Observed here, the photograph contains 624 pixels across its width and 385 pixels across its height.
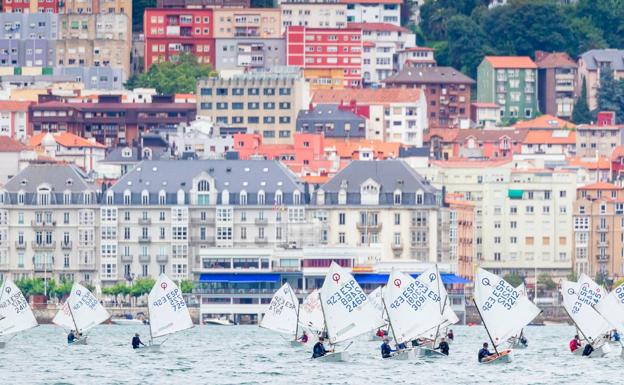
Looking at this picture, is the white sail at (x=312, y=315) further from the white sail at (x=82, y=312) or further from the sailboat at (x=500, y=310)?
the sailboat at (x=500, y=310)


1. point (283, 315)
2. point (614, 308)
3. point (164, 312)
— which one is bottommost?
point (283, 315)

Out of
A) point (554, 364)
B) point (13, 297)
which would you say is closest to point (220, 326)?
point (13, 297)

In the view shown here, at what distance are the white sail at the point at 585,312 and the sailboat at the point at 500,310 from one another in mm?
7576

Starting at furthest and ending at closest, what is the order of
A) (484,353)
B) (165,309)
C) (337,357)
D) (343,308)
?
(165,309) < (337,357) < (484,353) < (343,308)

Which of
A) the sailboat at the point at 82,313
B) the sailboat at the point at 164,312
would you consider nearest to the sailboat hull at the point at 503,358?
the sailboat at the point at 164,312

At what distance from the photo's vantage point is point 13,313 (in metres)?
155

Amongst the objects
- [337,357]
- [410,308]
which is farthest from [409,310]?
[337,357]

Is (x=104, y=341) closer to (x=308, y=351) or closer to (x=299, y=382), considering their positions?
(x=308, y=351)

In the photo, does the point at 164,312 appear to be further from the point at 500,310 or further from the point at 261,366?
the point at 500,310

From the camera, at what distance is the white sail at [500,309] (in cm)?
13625

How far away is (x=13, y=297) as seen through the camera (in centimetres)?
15475

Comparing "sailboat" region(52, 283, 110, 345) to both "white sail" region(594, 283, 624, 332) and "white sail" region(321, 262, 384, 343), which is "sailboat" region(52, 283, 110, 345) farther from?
"white sail" region(594, 283, 624, 332)

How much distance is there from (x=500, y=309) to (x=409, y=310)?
3729mm

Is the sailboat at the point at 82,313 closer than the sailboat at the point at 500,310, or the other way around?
the sailboat at the point at 500,310
